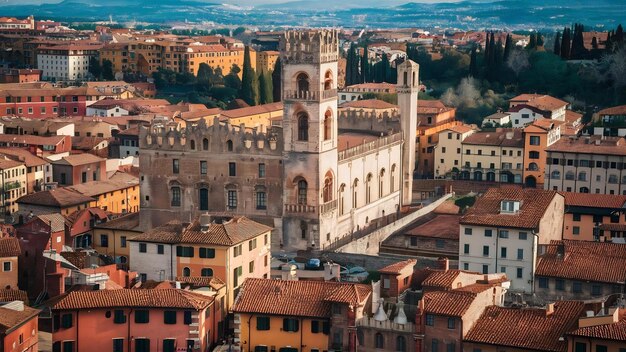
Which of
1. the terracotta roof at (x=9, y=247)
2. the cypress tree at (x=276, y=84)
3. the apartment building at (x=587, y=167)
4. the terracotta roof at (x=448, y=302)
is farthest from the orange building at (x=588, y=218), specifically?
the cypress tree at (x=276, y=84)

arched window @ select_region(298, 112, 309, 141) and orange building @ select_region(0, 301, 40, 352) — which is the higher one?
arched window @ select_region(298, 112, 309, 141)

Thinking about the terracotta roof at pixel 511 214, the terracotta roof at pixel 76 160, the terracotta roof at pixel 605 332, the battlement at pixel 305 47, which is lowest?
the terracotta roof at pixel 76 160

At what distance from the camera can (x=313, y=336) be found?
5450cm

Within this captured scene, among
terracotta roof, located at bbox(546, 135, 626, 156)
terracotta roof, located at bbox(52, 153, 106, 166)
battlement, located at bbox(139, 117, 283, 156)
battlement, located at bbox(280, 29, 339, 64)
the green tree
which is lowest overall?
the green tree

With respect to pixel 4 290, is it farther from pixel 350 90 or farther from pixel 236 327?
pixel 350 90

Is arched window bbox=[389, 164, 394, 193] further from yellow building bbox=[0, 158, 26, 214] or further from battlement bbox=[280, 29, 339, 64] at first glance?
yellow building bbox=[0, 158, 26, 214]

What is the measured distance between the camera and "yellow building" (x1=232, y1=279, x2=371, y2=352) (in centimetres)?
5365

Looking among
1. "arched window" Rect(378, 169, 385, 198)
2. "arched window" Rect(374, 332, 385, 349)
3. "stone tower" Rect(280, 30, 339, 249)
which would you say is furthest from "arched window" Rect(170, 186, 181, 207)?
"arched window" Rect(374, 332, 385, 349)

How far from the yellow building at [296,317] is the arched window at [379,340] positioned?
1313 mm

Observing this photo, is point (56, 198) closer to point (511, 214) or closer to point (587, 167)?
point (511, 214)

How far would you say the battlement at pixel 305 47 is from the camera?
75.9 meters

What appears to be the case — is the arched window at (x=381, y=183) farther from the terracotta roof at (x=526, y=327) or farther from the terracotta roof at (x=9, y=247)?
the terracotta roof at (x=526, y=327)

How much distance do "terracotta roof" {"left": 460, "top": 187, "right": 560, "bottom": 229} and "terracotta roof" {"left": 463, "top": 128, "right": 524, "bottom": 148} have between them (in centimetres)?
3393

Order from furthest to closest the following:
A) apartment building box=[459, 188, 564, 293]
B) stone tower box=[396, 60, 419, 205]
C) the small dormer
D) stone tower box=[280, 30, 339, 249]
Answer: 1. stone tower box=[396, 60, 419, 205]
2. stone tower box=[280, 30, 339, 249]
3. the small dormer
4. apartment building box=[459, 188, 564, 293]
